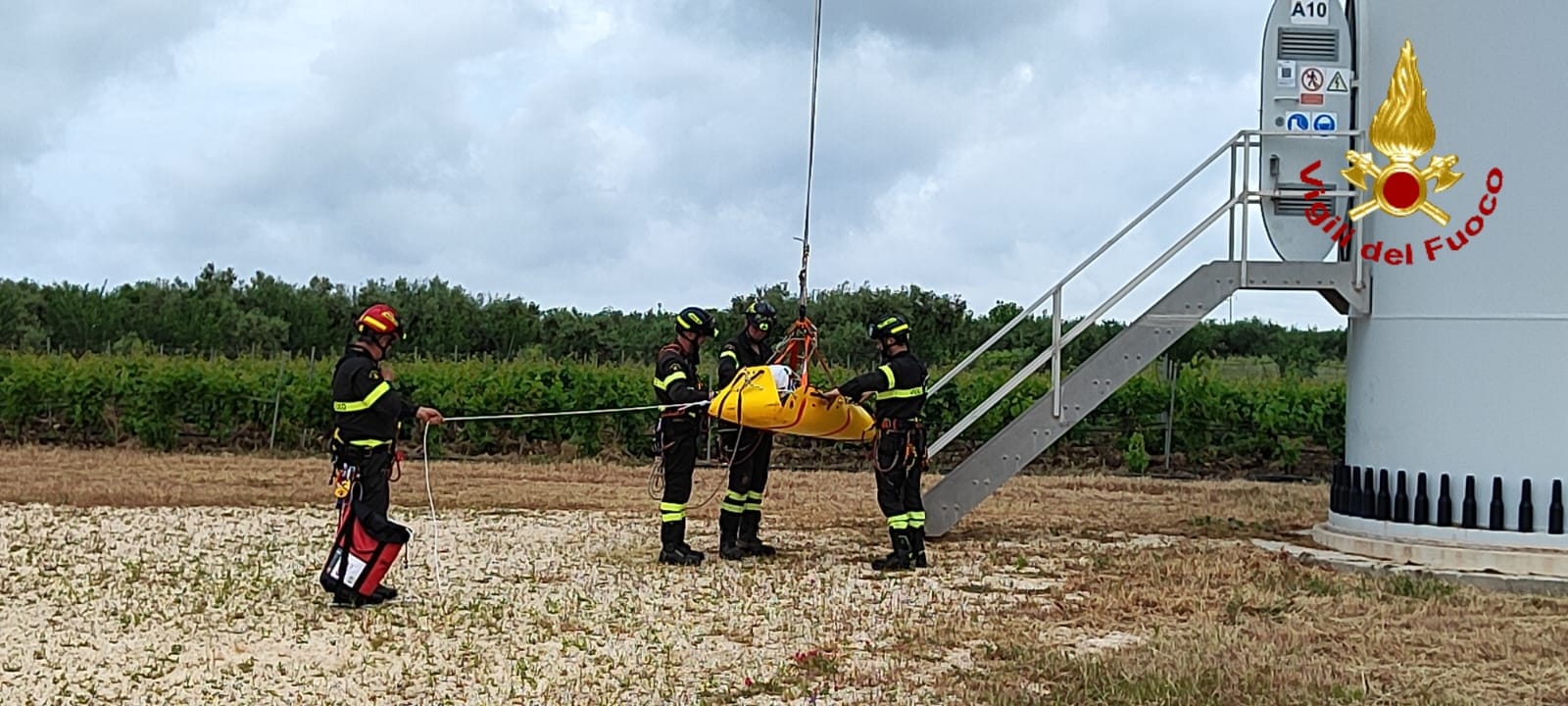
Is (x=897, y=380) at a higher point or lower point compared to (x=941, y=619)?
higher

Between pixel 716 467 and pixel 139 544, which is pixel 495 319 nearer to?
pixel 716 467

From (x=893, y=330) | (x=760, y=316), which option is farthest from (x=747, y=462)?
(x=893, y=330)

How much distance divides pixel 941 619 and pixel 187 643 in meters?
4.04

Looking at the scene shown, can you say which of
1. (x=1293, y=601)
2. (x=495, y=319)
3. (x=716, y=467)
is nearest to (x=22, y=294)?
(x=495, y=319)

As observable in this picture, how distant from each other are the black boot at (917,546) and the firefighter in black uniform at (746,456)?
3.84 ft

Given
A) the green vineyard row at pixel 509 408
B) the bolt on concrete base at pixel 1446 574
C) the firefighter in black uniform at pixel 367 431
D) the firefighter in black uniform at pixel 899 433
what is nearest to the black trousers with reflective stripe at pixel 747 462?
the firefighter in black uniform at pixel 899 433

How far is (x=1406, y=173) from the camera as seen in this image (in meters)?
11.9

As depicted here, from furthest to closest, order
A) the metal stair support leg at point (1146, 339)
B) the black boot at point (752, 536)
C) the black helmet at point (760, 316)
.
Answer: the metal stair support leg at point (1146, 339) < the black boot at point (752, 536) < the black helmet at point (760, 316)

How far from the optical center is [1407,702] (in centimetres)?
746

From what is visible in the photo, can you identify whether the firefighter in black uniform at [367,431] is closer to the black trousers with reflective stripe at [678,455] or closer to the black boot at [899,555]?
the black trousers with reflective stripe at [678,455]

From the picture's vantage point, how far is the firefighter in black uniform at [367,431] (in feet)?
30.6

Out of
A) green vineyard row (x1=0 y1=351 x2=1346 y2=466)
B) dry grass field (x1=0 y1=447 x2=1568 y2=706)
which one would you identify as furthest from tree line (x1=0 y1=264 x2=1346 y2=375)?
dry grass field (x1=0 y1=447 x2=1568 y2=706)

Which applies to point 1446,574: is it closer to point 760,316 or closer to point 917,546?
point 917,546

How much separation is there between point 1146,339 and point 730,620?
4.52 m
